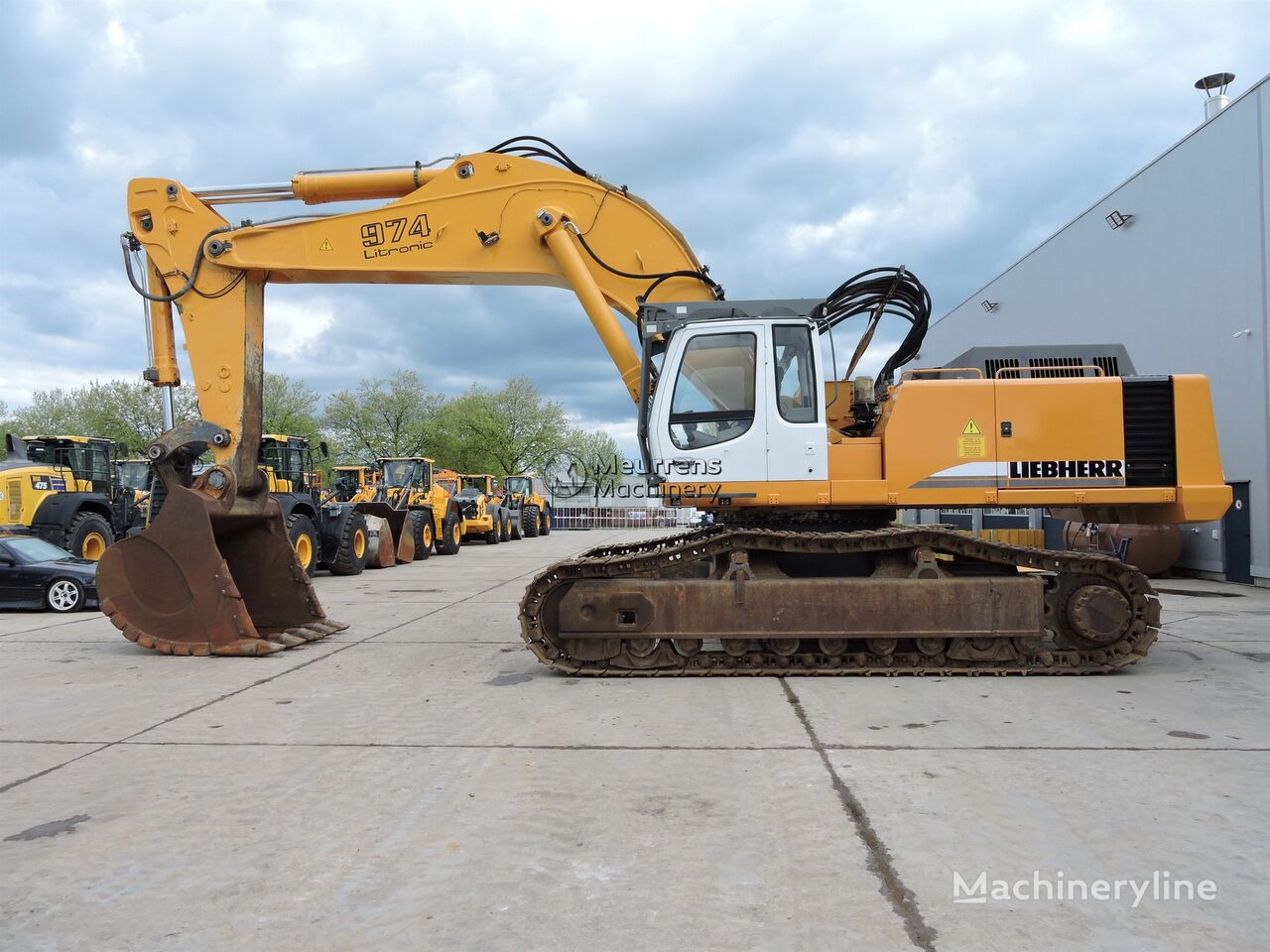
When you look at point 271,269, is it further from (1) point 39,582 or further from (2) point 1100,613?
(2) point 1100,613

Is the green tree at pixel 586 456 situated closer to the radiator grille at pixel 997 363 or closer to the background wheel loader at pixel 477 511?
the background wheel loader at pixel 477 511

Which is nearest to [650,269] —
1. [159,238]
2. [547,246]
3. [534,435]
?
[547,246]

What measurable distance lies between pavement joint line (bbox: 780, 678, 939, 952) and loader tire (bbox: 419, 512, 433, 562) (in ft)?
62.7

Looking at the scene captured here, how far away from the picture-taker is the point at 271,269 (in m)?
8.10

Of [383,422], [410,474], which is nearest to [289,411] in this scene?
[383,422]

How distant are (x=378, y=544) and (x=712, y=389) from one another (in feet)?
45.6

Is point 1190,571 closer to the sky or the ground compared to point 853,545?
closer to the ground

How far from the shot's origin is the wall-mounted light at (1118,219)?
16.9 metres

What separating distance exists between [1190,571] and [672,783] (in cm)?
1508

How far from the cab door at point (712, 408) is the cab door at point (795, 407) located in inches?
3.1

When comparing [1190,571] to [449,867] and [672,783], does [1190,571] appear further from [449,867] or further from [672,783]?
[449,867]

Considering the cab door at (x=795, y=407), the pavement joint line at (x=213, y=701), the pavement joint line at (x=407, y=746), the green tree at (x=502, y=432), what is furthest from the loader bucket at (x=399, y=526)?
the green tree at (x=502, y=432)

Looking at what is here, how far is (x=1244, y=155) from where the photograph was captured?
13.7 meters

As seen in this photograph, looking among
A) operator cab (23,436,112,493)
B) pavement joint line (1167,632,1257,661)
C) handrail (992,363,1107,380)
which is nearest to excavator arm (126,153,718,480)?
handrail (992,363,1107,380)
